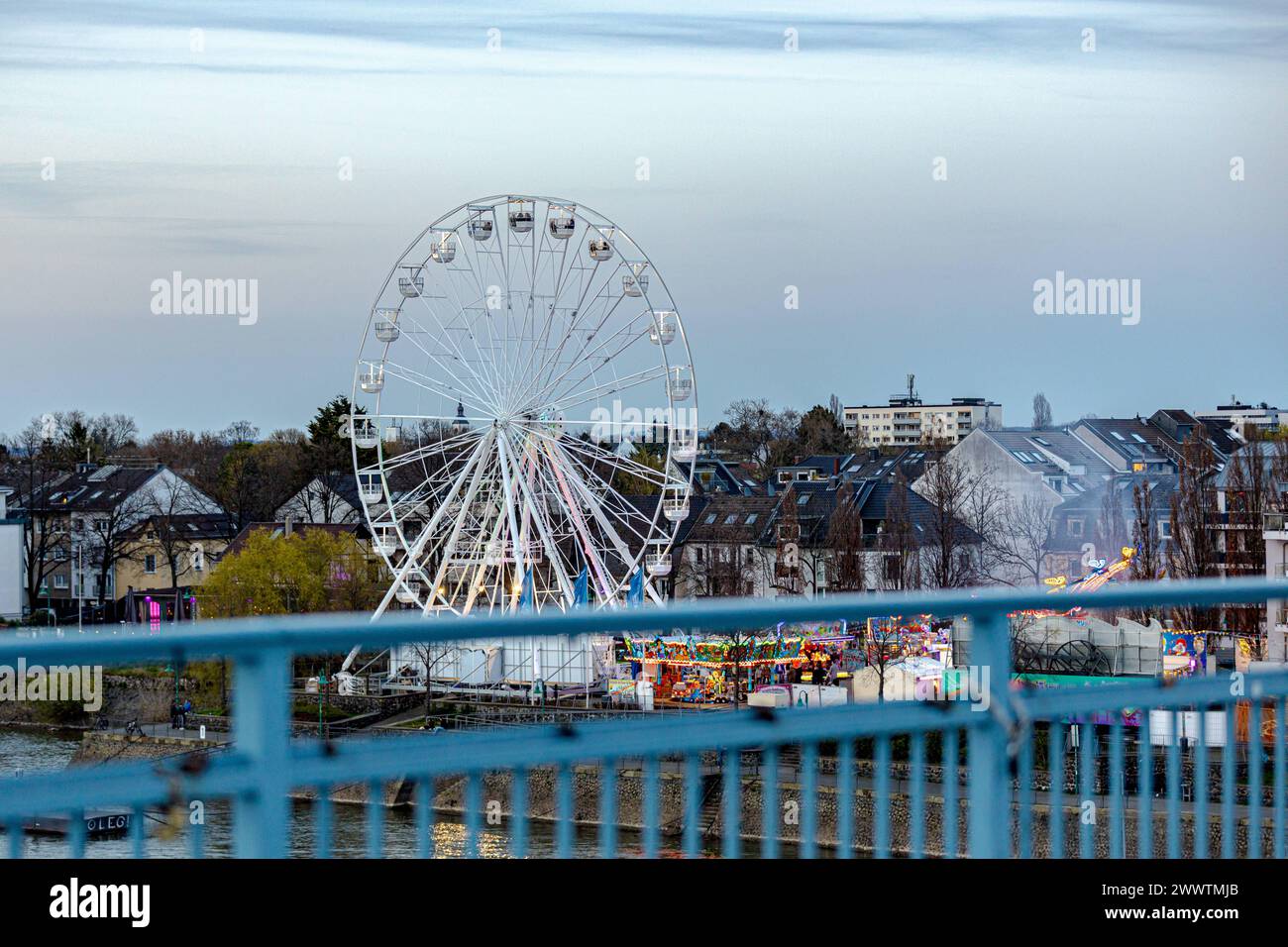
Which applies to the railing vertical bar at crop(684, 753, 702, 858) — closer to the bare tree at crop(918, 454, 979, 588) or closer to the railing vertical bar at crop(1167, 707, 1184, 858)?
the railing vertical bar at crop(1167, 707, 1184, 858)

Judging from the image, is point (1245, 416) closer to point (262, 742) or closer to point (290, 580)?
point (290, 580)

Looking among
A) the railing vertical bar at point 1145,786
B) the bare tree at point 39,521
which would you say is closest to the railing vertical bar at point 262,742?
the railing vertical bar at point 1145,786

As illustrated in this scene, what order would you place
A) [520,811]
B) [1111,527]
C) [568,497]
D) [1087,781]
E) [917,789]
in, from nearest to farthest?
[520,811], [917,789], [1087,781], [568,497], [1111,527]

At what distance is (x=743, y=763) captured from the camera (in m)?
5.07

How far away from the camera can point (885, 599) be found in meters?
4.49

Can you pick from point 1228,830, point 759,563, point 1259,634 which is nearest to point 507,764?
point 1228,830

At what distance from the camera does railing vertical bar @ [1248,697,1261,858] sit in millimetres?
5613

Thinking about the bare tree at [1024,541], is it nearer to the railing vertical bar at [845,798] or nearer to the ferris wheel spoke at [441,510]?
the ferris wheel spoke at [441,510]

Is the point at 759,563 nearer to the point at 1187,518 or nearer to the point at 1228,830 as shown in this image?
the point at 1187,518

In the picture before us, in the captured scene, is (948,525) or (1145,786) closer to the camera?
(1145,786)

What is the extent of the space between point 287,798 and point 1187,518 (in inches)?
2225

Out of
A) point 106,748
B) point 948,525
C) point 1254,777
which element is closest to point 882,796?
point 1254,777

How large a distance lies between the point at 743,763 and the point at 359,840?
1.19 meters
